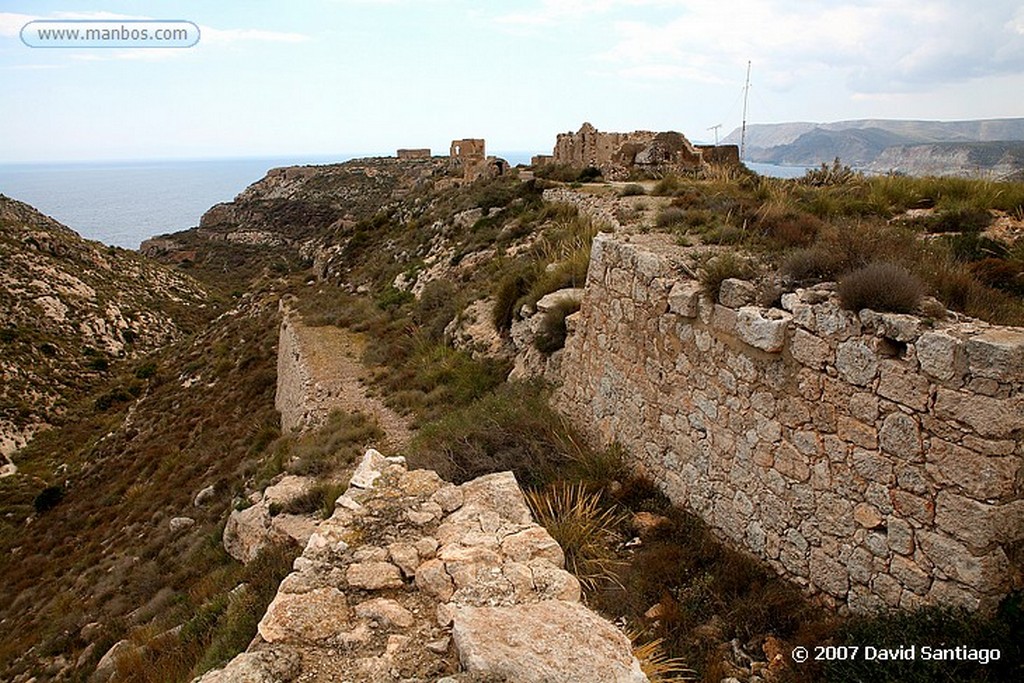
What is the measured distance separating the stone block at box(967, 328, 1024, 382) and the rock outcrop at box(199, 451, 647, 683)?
7.72 ft

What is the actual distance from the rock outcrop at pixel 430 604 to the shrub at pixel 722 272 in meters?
2.36

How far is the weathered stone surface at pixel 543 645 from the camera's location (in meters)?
2.77

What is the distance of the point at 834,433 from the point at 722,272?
1.61m

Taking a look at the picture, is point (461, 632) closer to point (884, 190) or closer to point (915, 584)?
point (915, 584)

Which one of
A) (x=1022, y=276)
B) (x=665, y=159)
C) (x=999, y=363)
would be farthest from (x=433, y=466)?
(x=665, y=159)

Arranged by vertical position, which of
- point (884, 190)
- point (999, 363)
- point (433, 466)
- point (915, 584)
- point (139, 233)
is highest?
point (884, 190)

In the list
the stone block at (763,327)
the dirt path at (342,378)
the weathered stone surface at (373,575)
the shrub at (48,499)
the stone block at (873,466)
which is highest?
the stone block at (763,327)

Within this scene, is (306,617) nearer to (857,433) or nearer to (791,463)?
(791,463)

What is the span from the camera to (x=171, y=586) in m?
8.99

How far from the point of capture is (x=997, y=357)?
10.4 ft

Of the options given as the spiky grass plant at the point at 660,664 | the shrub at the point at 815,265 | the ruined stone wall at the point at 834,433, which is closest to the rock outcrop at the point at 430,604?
the spiky grass plant at the point at 660,664

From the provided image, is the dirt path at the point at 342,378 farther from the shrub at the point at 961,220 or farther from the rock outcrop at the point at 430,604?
the shrub at the point at 961,220

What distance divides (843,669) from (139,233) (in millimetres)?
133903

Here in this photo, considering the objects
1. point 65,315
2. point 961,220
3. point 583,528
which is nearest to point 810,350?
point 583,528
